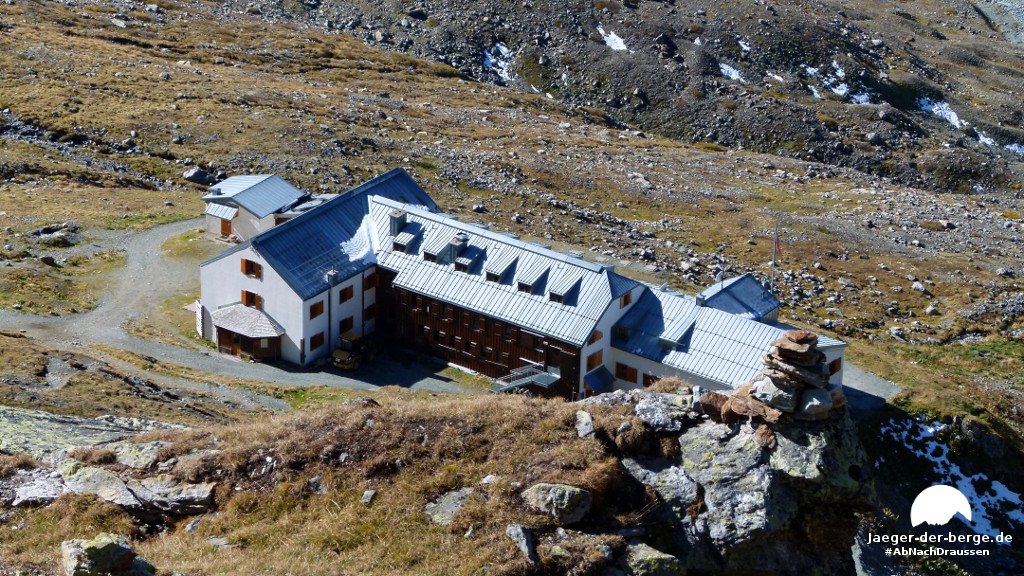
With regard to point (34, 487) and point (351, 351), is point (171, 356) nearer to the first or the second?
point (351, 351)

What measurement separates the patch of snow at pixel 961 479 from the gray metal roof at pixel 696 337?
10.3m

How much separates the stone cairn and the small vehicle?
125ft

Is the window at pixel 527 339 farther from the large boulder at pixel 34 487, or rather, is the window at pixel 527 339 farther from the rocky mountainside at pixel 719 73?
the rocky mountainside at pixel 719 73

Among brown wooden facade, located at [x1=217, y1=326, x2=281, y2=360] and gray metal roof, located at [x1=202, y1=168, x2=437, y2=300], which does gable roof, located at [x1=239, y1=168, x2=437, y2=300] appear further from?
brown wooden facade, located at [x1=217, y1=326, x2=281, y2=360]

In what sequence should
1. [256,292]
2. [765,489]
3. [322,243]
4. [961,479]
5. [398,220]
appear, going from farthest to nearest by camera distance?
[398,220] < [322,243] < [256,292] < [961,479] < [765,489]

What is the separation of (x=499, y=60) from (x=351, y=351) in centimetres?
11011

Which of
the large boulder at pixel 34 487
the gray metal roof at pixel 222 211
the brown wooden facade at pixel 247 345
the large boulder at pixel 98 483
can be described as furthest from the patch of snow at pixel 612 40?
the large boulder at pixel 34 487

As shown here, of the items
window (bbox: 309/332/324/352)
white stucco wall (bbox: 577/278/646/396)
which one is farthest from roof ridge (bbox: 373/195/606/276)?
window (bbox: 309/332/324/352)

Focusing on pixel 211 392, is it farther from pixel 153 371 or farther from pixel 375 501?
pixel 375 501

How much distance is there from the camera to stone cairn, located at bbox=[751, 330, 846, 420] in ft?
114

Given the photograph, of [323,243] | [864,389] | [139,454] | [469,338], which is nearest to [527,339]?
[469,338]

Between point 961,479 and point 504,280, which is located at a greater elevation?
point 504,280

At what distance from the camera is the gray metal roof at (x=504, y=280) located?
65.5m

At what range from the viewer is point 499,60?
17062cm
